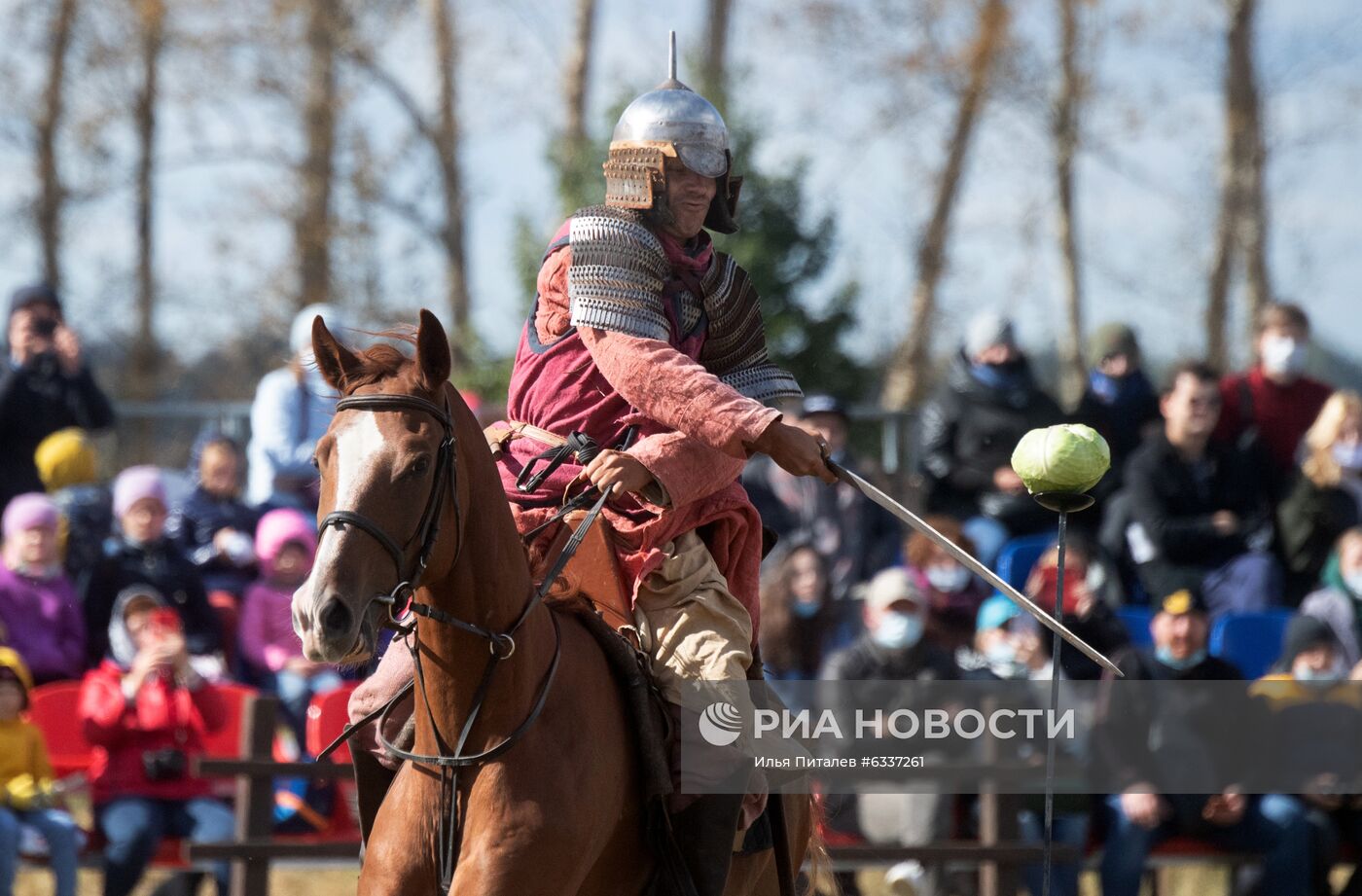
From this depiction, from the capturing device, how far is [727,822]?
462cm

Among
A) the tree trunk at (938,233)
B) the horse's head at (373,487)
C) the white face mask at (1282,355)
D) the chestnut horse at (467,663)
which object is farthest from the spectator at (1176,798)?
the tree trunk at (938,233)

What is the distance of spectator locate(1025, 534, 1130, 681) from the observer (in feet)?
28.8

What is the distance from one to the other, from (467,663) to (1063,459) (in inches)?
57.8

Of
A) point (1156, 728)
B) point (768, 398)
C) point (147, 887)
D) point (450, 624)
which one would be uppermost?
point (768, 398)

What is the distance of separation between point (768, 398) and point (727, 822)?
49.1 inches

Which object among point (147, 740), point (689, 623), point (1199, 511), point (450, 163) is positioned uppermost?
point (450, 163)

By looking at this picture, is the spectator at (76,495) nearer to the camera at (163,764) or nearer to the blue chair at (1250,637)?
the camera at (163,764)

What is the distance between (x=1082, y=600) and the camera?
8930 mm

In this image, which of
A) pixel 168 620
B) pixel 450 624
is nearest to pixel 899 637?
pixel 168 620

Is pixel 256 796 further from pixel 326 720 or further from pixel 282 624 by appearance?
pixel 326 720

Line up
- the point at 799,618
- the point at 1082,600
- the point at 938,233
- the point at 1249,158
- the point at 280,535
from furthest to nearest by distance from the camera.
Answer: the point at 938,233 → the point at 1249,158 → the point at 799,618 → the point at 1082,600 → the point at 280,535

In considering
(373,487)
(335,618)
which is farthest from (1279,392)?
(335,618)

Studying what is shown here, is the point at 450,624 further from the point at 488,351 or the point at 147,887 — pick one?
the point at 488,351

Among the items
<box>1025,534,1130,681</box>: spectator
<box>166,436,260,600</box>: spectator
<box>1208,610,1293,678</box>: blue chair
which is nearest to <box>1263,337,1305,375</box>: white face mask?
<box>1208,610,1293,678</box>: blue chair
